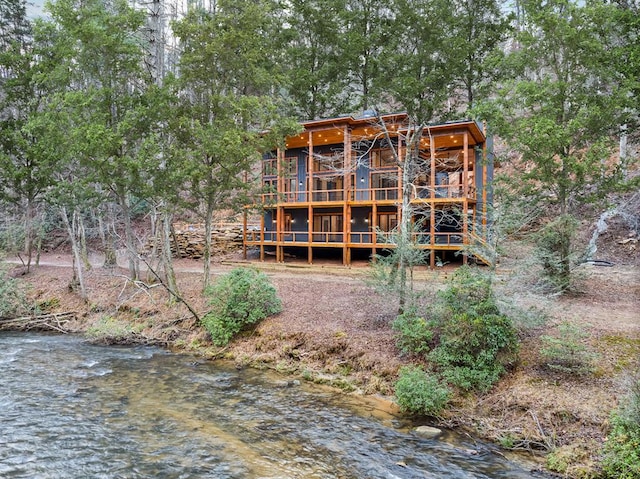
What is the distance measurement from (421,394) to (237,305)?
6.02 metres

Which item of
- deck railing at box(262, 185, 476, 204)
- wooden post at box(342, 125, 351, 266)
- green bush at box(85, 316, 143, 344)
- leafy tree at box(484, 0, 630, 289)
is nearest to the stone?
leafy tree at box(484, 0, 630, 289)

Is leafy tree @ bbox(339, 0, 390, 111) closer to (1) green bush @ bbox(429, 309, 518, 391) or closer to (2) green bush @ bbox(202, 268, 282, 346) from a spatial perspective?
(2) green bush @ bbox(202, 268, 282, 346)

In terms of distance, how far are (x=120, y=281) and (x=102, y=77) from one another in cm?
788

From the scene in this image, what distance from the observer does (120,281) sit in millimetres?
16484

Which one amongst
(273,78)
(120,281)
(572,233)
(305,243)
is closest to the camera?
(572,233)

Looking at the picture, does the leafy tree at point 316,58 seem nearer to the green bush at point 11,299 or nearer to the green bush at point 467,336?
the green bush at point 11,299

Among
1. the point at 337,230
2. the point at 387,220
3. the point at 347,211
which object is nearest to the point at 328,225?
the point at 337,230

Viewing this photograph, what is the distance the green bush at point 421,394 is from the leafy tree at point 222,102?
Result: 28.0 feet

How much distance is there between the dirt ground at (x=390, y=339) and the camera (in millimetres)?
6465

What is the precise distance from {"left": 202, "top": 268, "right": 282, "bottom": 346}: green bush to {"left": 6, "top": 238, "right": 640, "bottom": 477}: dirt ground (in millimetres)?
370

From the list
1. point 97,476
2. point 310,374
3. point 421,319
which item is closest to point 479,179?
point 421,319

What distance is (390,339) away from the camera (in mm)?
9484

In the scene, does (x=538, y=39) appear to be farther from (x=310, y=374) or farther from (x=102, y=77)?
(x=102, y=77)

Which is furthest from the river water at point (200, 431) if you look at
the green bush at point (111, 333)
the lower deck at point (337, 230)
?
the lower deck at point (337, 230)
